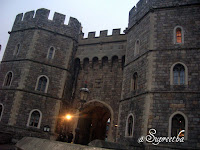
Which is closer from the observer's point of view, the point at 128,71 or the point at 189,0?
the point at 189,0

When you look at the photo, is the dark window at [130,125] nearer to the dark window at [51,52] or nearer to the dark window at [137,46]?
the dark window at [137,46]

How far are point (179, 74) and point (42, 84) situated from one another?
10.1m

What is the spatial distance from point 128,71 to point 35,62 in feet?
23.9

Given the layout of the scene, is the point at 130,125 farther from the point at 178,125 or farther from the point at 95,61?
the point at 95,61

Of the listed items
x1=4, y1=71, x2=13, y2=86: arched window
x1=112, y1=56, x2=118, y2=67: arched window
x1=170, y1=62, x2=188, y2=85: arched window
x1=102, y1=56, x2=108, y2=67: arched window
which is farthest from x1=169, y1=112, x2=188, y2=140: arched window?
x1=4, y1=71, x2=13, y2=86: arched window

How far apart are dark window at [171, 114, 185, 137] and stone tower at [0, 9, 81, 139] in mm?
8813

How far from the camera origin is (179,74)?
11.7 m

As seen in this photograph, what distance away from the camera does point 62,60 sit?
57.5ft

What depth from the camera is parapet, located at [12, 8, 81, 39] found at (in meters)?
17.7

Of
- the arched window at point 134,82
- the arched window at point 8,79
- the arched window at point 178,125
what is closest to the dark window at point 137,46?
the arched window at point 134,82

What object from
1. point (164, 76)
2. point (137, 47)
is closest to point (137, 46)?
point (137, 47)

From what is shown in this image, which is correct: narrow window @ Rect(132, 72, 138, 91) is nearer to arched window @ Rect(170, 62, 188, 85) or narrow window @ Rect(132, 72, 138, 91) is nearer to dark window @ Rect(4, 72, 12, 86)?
arched window @ Rect(170, 62, 188, 85)

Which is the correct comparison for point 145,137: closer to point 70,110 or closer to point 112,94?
point 112,94

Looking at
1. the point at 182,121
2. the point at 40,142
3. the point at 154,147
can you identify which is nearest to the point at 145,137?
the point at 154,147
